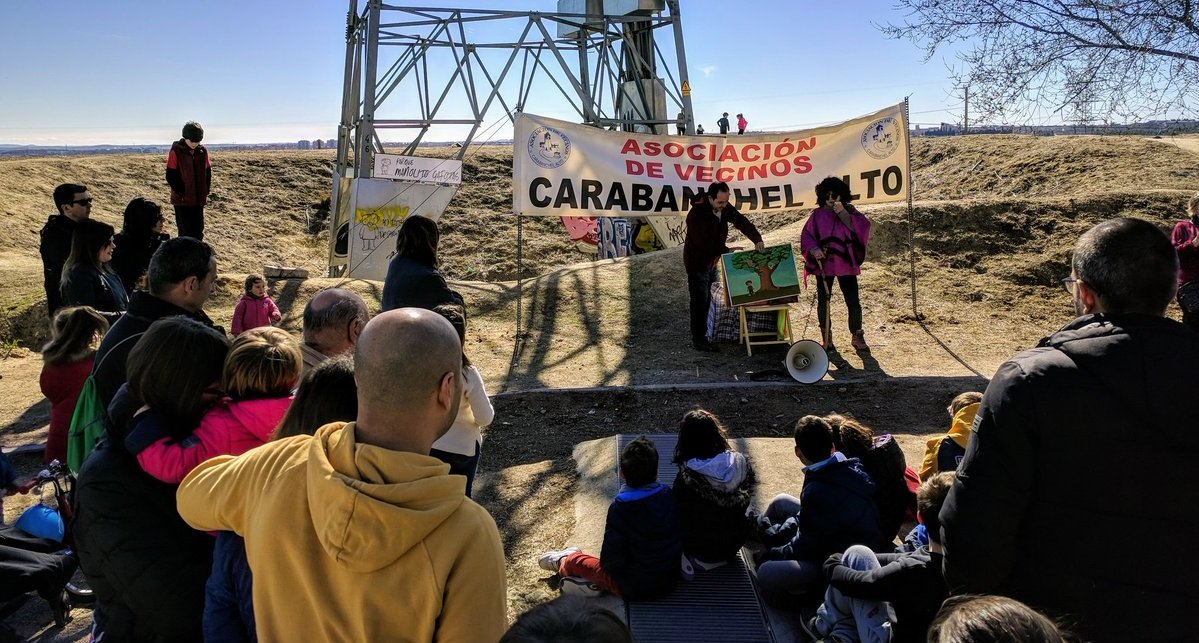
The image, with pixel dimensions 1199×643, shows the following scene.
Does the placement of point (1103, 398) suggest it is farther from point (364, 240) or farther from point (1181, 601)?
point (364, 240)

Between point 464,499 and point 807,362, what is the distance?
6480 mm

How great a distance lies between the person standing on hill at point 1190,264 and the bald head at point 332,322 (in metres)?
6.27

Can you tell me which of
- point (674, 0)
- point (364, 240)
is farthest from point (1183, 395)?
point (674, 0)

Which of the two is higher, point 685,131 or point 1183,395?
point 685,131

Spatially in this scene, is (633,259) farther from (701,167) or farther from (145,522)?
(145,522)

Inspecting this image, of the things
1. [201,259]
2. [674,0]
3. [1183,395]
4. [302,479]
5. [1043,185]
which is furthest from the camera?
[1043,185]

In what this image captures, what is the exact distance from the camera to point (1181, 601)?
2.11m

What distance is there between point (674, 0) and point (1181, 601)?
14.0m

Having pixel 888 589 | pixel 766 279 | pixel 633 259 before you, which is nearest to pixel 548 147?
pixel 766 279

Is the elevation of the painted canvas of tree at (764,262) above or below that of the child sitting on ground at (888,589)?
above

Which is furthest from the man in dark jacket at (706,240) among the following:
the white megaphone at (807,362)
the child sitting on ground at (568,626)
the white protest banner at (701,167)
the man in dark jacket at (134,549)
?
the child sitting on ground at (568,626)

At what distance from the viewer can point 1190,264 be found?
650 centimetres

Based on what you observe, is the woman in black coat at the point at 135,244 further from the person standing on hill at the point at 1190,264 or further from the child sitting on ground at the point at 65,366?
the person standing on hill at the point at 1190,264

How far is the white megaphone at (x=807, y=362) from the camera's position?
24.7ft
